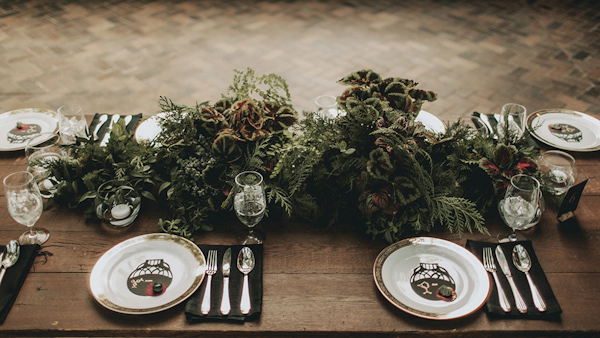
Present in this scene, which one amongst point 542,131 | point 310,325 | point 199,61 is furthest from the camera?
point 199,61

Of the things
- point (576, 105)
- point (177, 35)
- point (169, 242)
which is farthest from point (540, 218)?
point (177, 35)

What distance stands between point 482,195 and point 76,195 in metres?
1.37

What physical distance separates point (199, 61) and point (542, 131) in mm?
3038

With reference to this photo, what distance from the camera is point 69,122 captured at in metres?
1.96

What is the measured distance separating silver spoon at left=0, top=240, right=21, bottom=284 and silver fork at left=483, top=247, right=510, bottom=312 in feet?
4.59

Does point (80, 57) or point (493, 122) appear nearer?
point (493, 122)

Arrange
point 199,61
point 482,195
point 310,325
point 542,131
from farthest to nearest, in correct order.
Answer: point 199,61 → point 542,131 → point 482,195 → point 310,325

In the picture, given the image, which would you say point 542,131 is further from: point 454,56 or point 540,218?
point 454,56

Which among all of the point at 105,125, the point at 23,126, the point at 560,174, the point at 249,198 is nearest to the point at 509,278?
the point at 560,174

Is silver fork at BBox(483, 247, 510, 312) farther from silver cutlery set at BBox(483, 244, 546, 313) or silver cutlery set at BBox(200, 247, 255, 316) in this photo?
silver cutlery set at BBox(200, 247, 255, 316)

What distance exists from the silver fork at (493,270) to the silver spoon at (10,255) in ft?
4.59

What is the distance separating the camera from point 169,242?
5.13 feet

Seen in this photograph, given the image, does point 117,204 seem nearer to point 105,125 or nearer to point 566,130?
point 105,125

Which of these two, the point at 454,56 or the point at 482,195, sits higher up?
the point at 482,195
